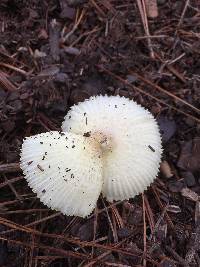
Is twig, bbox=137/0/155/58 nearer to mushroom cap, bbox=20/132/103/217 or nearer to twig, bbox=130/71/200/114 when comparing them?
twig, bbox=130/71/200/114

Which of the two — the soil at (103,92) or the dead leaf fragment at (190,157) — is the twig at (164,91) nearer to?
the soil at (103,92)

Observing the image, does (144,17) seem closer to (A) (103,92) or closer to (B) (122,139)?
(A) (103,92)

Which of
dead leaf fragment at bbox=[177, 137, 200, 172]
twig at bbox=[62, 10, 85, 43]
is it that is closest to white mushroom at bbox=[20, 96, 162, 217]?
dead leaf fragment at bbox=[177, 137, 200, 172]

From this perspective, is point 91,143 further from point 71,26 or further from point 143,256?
point 71,26

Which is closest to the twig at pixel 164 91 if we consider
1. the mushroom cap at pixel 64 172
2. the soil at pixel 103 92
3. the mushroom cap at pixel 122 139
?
the soil at pixel 103 92

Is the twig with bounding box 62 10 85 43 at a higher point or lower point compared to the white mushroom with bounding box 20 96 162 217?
higher

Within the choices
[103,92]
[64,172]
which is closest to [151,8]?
[103,92]
